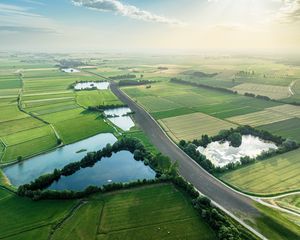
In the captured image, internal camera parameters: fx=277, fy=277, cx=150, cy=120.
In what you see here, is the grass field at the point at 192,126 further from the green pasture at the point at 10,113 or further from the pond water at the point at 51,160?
the green pasture at the point at 10,113

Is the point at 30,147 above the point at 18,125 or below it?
below

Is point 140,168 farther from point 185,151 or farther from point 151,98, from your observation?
point 151,98

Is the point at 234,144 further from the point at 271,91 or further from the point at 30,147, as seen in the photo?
the point at 271,91

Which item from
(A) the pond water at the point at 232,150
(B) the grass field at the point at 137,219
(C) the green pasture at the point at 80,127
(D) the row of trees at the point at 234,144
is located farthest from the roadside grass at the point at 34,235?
(A) the pond water at the point at 232,150

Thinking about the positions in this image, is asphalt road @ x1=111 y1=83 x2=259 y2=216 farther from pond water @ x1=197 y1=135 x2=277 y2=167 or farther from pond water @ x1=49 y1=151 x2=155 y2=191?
pond water @ x1=49 y1=151 x2=155 y2=191

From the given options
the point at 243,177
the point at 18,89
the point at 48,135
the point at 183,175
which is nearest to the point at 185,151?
the point at 183,175

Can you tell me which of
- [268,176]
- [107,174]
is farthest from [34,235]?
[268,176]
